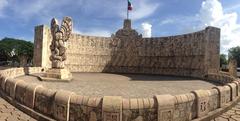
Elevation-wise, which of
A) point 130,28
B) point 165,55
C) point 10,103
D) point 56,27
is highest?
point 130,28

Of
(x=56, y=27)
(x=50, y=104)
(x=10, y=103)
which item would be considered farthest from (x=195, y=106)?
(x=56, y=27)

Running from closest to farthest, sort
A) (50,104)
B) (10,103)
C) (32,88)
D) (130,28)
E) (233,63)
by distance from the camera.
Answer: (50,104), (32,88), (10,103), (233,63), (130,28)

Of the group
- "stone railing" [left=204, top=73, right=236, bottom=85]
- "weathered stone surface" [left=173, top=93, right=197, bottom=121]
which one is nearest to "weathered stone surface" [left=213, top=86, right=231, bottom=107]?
"weathered stone surface" [left=173, top=93, right=197, bottom=121]

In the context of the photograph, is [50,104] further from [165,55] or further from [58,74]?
[165,55]

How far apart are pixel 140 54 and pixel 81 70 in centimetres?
705

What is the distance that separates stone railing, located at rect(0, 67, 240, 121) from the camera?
15.1ft

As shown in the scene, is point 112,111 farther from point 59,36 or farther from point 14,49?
point 14,49

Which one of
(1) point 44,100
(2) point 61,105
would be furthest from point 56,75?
(2) point 61,105

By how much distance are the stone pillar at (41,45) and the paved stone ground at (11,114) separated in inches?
596

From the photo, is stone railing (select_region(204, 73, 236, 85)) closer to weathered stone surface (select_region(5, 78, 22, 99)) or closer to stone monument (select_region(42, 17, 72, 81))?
stone monument (select_region(42, 17, 72, 81))

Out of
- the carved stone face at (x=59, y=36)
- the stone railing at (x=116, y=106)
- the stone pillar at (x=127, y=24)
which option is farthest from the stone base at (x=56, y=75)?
the stone pillar at (x=127, y=24)

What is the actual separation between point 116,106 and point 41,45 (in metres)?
19.0

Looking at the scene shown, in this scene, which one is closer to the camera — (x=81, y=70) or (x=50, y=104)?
(x=50, y=104)

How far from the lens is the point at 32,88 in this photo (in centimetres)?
615
